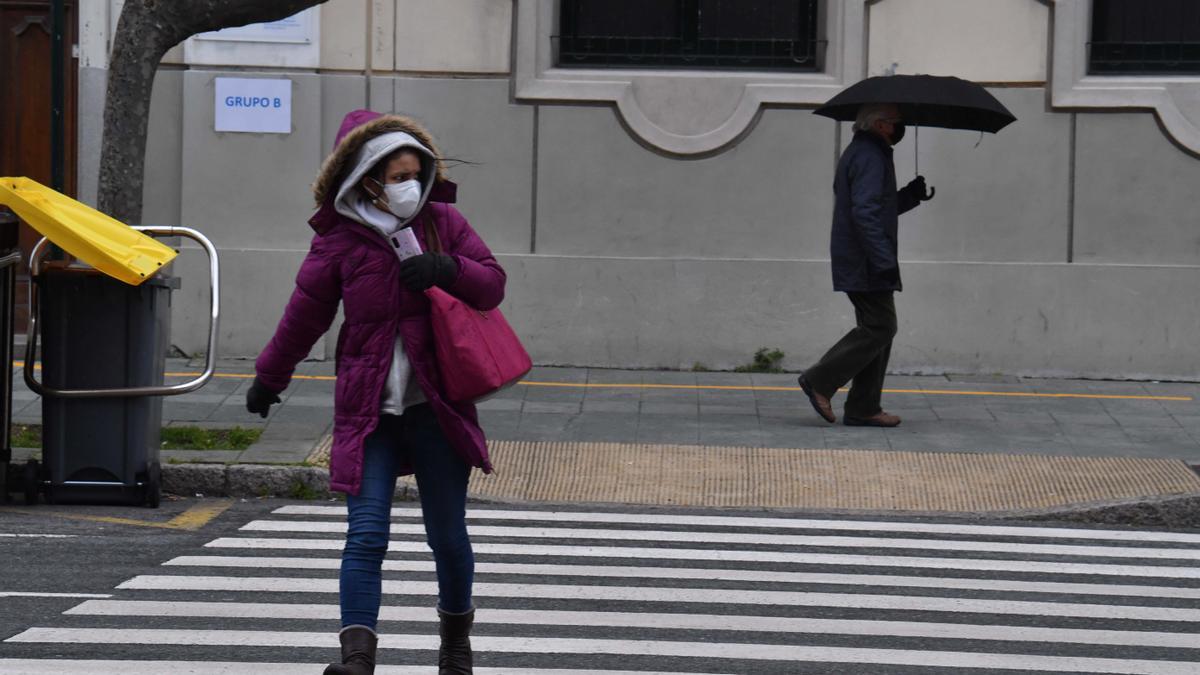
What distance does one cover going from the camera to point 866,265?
34.8 ft

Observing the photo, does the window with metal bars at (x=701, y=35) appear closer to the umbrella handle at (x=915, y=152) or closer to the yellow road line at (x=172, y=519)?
the umbrella handle at (x=915, y=152)

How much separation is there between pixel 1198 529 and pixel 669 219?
538cm

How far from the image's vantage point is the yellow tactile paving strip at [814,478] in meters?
9.02

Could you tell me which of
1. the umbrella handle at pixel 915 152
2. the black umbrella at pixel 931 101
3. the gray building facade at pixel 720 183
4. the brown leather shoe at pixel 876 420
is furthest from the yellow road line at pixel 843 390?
the black umbrella at pixel 931 101

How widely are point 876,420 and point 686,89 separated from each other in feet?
11.5

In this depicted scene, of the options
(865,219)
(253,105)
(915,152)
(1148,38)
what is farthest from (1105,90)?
(253,105)

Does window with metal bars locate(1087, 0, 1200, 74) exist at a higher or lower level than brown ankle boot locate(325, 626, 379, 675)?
higher

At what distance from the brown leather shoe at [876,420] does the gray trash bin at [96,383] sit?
4121mm

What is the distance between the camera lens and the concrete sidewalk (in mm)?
9133

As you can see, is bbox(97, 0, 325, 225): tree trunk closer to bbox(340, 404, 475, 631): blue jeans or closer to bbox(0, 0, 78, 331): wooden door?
bbox(0, 0, 78, 331): wooden door

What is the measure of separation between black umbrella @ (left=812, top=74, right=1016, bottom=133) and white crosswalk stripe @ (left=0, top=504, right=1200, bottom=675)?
2.90 meters

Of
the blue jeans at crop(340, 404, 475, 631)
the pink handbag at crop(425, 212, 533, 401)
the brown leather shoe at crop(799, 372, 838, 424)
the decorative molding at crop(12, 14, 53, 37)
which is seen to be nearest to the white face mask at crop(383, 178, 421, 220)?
the pink handbag at crop(425, 212, 533, 401)

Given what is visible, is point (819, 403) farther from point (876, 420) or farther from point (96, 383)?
point (96, 383)

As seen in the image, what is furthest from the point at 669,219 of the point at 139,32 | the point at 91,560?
the point at 91,560
